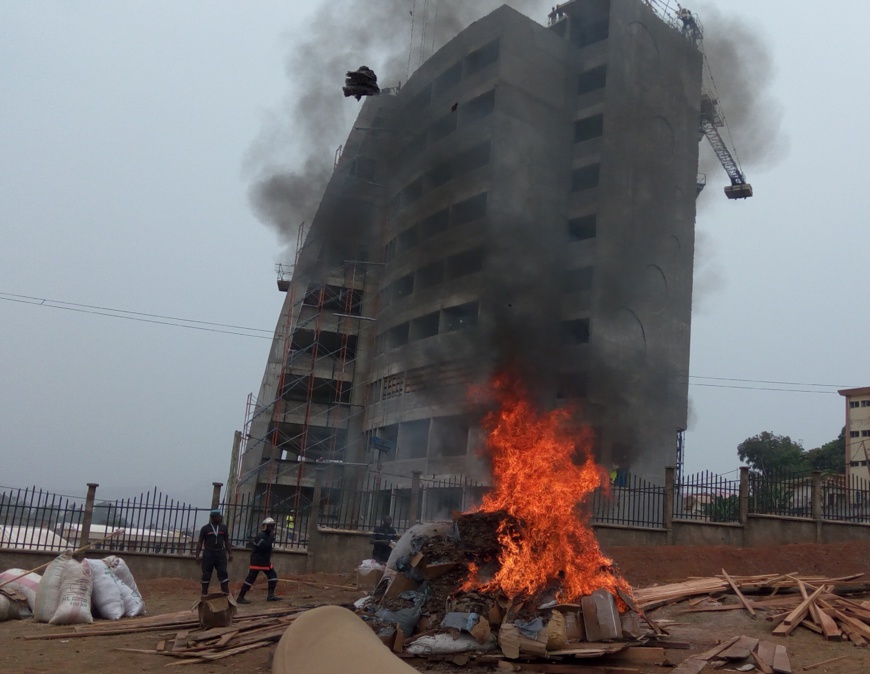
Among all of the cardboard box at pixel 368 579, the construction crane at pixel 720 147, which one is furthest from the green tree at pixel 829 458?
the cardboard box at pixel 368 579

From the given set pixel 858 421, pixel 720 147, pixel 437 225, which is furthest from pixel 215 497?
pixel 858 421

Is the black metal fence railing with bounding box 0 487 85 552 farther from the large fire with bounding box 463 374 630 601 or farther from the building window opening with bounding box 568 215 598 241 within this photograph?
the building window opening with bounding box 568 215 598 241

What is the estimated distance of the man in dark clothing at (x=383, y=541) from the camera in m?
15.0

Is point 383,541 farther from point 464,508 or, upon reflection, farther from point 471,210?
point 471,210

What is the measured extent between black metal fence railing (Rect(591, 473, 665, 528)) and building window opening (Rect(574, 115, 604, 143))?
69.5 feet

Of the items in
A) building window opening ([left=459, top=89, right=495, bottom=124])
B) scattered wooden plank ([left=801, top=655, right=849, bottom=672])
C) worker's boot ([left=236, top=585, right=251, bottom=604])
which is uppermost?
building window opening ([left=459, top=89, right=495, bottom=124])

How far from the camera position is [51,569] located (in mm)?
11016

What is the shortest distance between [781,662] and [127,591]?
370 inches

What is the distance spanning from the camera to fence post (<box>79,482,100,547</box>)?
15.1 m

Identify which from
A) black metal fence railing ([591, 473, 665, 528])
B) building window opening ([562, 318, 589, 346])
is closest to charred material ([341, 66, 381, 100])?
black metal fence railing ([591, 473, 665, 528])

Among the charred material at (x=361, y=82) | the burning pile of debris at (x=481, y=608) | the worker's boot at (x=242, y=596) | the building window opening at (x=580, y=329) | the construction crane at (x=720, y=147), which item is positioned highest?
the construction crane at (x=720, y=147)

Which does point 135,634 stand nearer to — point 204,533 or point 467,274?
point 204,533

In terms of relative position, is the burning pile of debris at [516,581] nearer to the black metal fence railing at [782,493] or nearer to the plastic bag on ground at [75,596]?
the plastic bag on ground at [75,596]

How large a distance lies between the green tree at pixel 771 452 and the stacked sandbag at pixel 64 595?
5211cm
